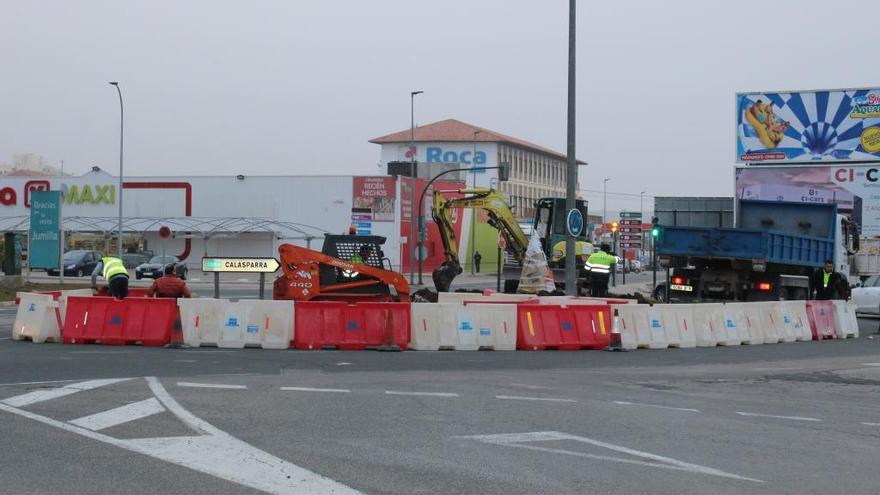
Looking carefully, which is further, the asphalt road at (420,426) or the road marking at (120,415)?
the road marking at (120,415)

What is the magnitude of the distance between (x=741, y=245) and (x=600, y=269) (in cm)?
439

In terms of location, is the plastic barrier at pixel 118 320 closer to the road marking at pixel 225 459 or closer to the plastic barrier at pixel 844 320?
the road marking at pixel 225 459

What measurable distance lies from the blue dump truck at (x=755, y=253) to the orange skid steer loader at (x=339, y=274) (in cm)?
957

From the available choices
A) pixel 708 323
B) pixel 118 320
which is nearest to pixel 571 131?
pixel 708 323

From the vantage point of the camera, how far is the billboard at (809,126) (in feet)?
124

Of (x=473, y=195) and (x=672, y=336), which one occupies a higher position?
(x=473, y=195)

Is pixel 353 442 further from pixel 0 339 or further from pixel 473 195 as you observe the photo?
pixel 473 195

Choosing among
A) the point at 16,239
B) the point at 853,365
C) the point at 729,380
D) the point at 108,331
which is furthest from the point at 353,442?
the point at 16,239

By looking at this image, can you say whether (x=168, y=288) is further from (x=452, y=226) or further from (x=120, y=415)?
(x=452, y=226)

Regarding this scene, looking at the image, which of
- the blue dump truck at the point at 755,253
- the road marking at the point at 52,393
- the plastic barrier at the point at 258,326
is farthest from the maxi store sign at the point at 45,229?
the road marking at the point at 52,393

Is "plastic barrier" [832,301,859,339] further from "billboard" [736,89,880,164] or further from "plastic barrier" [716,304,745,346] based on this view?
"billboard" [736,89,880,164]

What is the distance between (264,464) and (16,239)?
32.4m

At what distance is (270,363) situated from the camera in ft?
48.8

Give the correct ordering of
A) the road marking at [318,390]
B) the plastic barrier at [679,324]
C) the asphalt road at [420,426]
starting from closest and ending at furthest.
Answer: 1. the asphalt road at [420,426]
2. the road marking at [318,390]
3. the plastic barrier at [679,324]
